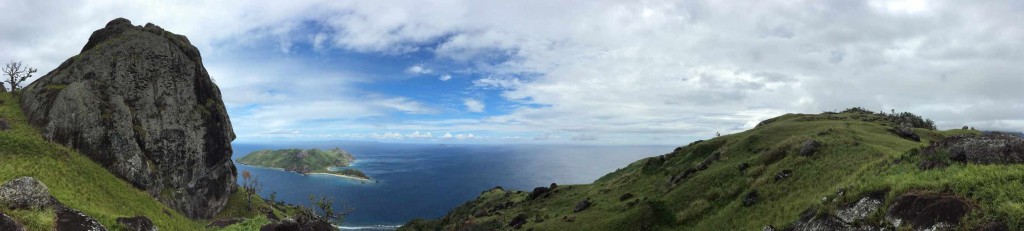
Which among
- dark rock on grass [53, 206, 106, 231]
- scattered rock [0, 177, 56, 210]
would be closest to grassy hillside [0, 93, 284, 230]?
dark rock on grass [53, 206, 106, 231]

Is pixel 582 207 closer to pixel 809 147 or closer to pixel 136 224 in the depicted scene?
pixel 809 147

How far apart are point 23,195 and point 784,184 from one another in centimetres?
6333

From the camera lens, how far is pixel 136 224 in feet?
128

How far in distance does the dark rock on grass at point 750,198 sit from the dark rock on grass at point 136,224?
57.2 m

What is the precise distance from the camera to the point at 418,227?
483 feet

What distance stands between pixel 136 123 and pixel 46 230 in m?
64.9

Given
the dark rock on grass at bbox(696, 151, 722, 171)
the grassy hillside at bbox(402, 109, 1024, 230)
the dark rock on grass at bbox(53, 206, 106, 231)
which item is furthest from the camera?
the dark rock on grass at bbox(696, 151, 722, 171)

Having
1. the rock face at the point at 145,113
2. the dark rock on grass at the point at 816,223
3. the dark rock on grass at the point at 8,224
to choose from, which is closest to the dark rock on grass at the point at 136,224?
the dark rock on grass at the point at 8,224

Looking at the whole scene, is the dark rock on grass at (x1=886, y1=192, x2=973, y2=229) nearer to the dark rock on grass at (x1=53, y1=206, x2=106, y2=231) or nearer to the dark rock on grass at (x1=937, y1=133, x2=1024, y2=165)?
the dark rock on grass at (x1=937, y1=133, x2=1024, y2=165)

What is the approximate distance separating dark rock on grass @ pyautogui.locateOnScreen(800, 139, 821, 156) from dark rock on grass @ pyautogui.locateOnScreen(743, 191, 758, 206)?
11.0m

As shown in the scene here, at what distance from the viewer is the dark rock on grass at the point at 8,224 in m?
25.3

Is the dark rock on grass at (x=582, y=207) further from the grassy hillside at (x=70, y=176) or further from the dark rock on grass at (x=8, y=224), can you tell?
the dark rock on grass at (x=8, y=224)

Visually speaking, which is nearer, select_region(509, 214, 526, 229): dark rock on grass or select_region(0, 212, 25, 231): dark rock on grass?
select_region(0, 212, 25, 231): dark rock on grass

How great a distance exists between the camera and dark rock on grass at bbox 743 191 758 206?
128 ft
